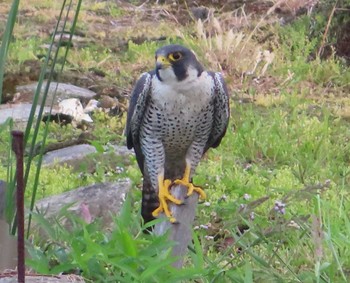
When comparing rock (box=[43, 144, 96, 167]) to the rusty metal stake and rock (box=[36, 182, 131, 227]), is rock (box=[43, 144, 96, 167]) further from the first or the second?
the rusty metal stake

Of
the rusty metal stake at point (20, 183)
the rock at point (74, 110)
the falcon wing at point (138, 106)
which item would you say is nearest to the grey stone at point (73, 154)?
the rock at point (74, 110)

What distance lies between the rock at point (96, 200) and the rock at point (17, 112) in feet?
6.12

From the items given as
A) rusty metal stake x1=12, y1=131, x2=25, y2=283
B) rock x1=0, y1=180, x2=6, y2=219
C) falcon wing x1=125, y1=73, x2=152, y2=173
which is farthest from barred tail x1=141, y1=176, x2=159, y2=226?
rusty metal stake x1=12, y1=131, x2=25, y2=283

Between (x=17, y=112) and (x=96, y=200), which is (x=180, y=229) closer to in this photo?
(x=96, y=200)

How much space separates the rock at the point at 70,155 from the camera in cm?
507

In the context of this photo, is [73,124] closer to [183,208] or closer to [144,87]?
[144,87]

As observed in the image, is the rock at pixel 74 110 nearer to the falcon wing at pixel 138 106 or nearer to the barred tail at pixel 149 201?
the falcon wing at pixel 138 106

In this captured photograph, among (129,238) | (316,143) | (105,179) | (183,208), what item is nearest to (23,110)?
(105,179)

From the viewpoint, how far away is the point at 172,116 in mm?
3436

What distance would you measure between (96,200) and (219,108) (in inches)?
26.2

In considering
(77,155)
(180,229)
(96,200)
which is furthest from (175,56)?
(77,155)

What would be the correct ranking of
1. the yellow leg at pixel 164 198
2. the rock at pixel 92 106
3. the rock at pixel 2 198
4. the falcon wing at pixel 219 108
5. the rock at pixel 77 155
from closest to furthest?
the rock at pixel 2 198 < the yellow leg at pixel 164 198 < the falcon wing at pixel 219 108 < the rock at pixel 77 155 < the rock at pixel 92 106

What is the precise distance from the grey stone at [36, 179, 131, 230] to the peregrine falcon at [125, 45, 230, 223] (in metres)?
0.16

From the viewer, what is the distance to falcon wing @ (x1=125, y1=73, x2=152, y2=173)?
11.3 feet
